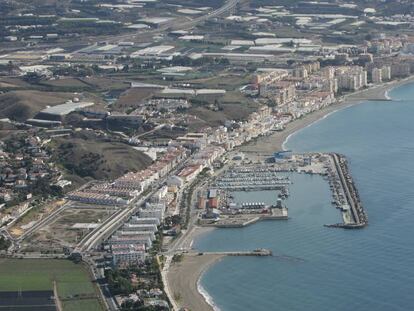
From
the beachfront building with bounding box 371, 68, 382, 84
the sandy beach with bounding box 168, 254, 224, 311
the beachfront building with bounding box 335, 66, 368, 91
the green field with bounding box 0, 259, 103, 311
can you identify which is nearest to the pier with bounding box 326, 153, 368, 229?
the sandy beach with bounding box 168, 254, 224, 311

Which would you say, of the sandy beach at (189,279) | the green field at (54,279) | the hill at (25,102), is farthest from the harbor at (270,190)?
the hill at (25,102)

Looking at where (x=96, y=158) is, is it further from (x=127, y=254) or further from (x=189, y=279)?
(x=189, y=279)

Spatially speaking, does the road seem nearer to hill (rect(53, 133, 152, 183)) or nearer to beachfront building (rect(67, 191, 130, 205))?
hill (rect(53, 133, 152, 183))

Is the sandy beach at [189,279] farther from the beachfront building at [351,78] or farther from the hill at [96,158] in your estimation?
the beachfront building at [351,78]

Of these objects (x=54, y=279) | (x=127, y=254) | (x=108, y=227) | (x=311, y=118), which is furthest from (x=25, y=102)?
(x=54, y=279)

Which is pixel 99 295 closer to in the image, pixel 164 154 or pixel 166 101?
pixel 164 154

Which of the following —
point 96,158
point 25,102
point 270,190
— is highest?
point 25,102
